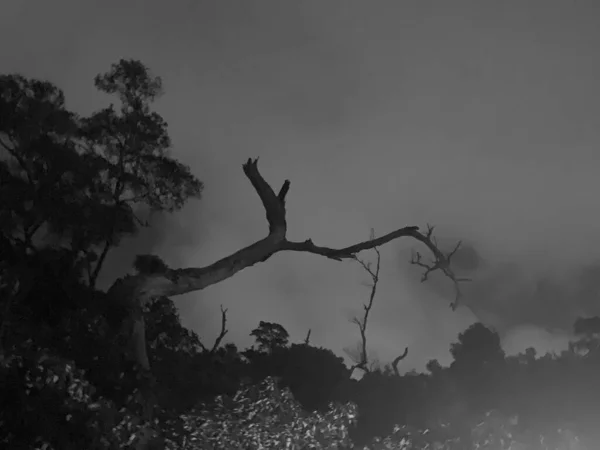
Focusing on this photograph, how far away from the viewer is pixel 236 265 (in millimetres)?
10797

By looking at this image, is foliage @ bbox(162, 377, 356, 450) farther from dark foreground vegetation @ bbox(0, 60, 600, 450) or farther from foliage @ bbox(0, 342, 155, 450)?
foliage @ bbox(0, 342, 155, 450)

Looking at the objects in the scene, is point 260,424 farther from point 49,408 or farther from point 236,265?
point 49,408

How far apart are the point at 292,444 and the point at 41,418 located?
5880 mm

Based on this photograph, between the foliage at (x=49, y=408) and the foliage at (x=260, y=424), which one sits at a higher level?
the foliage at (x=260, y=424)

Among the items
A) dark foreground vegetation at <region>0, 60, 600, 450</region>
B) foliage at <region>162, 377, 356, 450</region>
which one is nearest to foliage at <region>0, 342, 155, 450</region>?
dark foreground vegetation at <region>0, 60, 600, 450</region>

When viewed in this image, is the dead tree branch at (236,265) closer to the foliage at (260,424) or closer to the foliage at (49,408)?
the foliage at (260,424)

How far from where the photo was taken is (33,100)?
44.3 ft

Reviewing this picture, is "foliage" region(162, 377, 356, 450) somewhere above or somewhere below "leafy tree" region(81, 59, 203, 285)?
below

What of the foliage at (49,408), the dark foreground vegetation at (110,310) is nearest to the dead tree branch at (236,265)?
the dark foreground vegetation at (110,310)

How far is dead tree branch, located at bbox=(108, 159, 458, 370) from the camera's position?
32.8 feet

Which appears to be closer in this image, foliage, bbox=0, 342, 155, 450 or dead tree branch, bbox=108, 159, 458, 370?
foliage, bbox=0, 342, 155, 450

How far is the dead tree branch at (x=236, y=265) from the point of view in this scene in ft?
32.8

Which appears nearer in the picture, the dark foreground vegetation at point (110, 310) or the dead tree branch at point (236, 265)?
the dark foreground vegetation at point (110, 310)

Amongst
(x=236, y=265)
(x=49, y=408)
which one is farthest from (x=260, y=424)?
(x=49, y=408)
